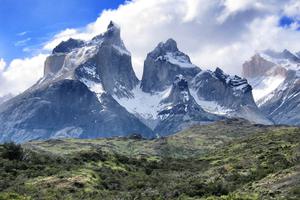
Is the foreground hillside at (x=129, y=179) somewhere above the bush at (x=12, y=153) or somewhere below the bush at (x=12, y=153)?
below

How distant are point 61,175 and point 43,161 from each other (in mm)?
25231

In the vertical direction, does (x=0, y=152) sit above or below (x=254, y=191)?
above

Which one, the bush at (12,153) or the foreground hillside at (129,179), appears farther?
the bush at (12,153)

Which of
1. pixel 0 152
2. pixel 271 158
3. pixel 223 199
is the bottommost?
pixel 223 199

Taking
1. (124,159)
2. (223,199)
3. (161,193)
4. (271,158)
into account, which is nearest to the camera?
(223,199)

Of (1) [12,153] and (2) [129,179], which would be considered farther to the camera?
(1) [12,153]

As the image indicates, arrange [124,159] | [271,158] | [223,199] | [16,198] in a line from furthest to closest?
[124,159] < [271,158] < [16,198] < [223,199]

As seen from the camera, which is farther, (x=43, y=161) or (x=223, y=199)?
(x=43, y=161)

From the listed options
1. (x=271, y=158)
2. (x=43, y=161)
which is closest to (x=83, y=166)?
(x=43, y=161)

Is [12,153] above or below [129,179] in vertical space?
above

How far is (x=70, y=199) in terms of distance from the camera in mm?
102188

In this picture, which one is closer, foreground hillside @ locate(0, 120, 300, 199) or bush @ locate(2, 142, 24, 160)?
foreground hillside @ locate(0, 120, 300, 199)

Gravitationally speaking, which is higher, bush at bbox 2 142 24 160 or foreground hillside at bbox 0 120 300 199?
bush at bbox 2 142 24 160

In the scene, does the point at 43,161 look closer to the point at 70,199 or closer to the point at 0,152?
the point at 0,152
